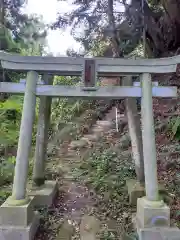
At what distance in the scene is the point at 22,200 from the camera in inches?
134

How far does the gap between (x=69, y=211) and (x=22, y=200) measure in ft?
3.93

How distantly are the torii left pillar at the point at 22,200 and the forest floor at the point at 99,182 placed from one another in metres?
0.45

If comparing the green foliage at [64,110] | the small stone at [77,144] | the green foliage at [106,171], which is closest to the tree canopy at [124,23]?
the green foliage at [64,110]

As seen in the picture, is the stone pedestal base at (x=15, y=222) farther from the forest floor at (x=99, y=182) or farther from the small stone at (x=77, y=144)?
the small stone at (x=77, y=144)

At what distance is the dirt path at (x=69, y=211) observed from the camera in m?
3.72

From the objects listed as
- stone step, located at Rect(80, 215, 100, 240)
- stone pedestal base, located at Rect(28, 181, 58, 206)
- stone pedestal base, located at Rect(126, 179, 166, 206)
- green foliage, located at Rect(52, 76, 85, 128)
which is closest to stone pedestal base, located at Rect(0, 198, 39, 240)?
stone step, located at Rect(80, 215, 100, 240)

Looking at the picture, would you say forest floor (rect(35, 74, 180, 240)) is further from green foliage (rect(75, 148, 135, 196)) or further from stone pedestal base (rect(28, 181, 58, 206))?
stone pedestal base (rect(28, 181, 58, 206))

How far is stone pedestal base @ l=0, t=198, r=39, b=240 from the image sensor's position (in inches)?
128

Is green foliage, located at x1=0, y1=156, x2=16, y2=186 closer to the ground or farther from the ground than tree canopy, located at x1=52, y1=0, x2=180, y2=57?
closer to the ground

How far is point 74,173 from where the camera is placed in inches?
245

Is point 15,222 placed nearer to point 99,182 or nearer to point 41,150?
point 41,150

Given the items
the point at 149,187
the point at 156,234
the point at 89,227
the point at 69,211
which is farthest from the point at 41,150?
the point at 156,234

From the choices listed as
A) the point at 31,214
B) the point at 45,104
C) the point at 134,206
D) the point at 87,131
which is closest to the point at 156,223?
the point at 134,206

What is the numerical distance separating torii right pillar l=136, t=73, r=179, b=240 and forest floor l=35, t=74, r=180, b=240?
34 centimetres
